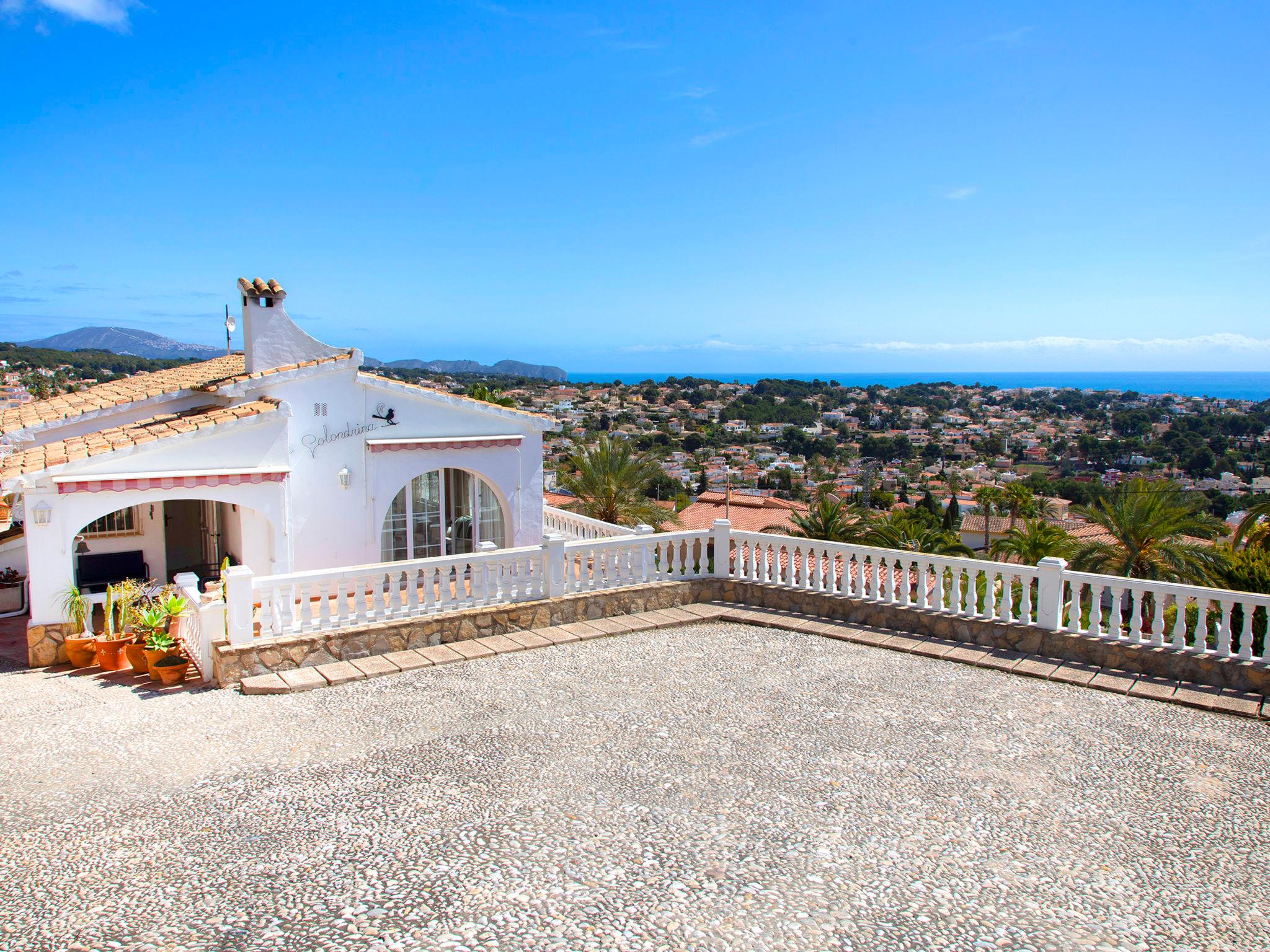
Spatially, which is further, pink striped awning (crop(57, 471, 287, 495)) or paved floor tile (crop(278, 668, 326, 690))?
pink striped awning (crop(57, 471, 287, 495))

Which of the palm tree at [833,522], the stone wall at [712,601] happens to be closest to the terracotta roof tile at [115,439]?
the stone wall at [712,601]

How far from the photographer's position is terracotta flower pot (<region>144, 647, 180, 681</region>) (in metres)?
9.36

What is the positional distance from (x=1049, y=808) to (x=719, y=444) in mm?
69901

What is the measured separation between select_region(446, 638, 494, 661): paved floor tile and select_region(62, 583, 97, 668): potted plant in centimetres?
423

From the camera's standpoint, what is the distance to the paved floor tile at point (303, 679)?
8.99m

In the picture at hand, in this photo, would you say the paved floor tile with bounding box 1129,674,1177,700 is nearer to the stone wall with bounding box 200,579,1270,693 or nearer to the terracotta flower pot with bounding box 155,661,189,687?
the stone wall with bounding box 200,579,1270,693

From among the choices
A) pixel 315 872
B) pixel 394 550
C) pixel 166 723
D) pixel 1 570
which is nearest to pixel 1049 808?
pixel 315 872

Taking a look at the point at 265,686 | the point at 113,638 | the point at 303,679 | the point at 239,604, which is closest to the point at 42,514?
the point at 113,638

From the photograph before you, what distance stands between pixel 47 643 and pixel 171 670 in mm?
2162

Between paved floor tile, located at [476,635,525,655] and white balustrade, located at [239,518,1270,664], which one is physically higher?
white balustrade, located at [239,518,1270,664]

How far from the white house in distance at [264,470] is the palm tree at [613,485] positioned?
6.65 meters

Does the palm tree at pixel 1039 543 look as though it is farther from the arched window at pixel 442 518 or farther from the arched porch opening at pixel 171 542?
the arched porch opening at pixel 171 542

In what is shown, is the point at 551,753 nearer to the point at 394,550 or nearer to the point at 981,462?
the point at 394,550

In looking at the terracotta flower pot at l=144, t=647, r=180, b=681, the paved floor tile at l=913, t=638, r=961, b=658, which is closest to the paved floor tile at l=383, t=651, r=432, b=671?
the terracotta flower pot at l=144, t=647, r=180, b=681
